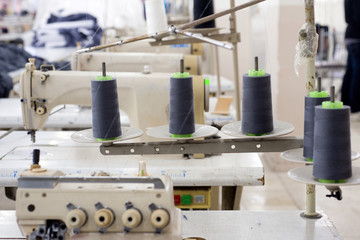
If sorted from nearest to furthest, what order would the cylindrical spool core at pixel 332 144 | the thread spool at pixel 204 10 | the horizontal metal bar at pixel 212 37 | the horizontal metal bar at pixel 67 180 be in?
the cylindrical spool core at pixel 332 144 < the horizontal metal bar at pixel 67 180 < the horizontal metal bar at pixel 212 37 < the thread spool at pixel 204 10

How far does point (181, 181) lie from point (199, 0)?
112cm

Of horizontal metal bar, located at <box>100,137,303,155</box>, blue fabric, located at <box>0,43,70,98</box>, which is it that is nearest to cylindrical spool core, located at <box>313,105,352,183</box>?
horizontal metal bar, located at <box>100,137,303,155</box>

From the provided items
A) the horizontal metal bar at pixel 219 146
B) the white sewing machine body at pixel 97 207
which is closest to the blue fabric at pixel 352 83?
the horizontal metal bar at pixel 219 146

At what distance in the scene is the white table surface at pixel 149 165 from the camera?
8.05ft

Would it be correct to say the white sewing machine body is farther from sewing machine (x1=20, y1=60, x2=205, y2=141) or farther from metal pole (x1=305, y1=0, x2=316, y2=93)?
sewing machine (x1=20, y1=60, x2=205, y2=141)

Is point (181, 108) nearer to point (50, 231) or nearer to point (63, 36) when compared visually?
point (50, 231)

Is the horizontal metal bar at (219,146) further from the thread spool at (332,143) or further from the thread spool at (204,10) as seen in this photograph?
the thread spool at (204,10)

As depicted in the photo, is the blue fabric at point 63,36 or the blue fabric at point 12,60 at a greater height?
the blue fabric at point 63,36

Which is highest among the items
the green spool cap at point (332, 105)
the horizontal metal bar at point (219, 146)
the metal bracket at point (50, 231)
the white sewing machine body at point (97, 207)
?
the green spool cap at point (332, 105)

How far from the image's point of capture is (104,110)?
1954 millimetres

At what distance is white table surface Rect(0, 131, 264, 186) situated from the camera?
2.45 m

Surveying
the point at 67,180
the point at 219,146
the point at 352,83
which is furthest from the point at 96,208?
the point at 352,83

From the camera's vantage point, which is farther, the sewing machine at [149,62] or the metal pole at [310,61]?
the sewing machine at [149,62]

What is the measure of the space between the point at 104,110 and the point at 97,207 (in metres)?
0.44
